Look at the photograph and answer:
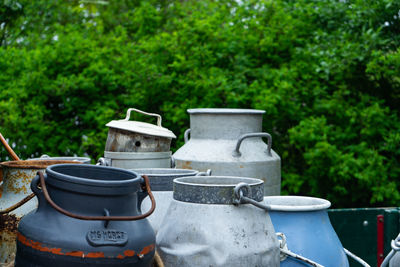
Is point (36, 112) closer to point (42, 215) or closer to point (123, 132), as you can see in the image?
point (123, 132)

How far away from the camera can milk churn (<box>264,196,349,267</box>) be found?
7.88 ft

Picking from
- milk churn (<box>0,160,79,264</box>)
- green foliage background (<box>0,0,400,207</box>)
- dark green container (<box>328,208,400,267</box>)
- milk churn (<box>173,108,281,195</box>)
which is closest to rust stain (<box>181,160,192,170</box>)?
milk churn (<box>173,108,281,195</box>)

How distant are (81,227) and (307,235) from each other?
3.61ft

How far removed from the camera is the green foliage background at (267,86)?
5086 millimetres

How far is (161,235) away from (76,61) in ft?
12.6

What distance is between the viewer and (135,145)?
3232mm

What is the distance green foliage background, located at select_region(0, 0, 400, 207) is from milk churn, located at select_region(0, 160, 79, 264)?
292 centimetres

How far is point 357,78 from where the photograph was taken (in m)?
5.49

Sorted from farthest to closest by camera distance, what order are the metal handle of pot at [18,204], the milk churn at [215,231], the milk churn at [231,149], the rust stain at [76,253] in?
1. the milk churn at [231,149]
2. the metal handle of pot at [18,204]
3. the milk churn at [215,231]
4. the rust stain at [76,253]

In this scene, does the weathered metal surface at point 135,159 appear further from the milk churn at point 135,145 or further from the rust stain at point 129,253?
the rust stain at point 129,253

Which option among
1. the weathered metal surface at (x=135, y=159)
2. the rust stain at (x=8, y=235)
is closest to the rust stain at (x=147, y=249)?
the rust stain at (x=8, y=235)

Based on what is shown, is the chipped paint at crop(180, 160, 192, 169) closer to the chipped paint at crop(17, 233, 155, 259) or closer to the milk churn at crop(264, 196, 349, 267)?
the milk churn at crop(264, 196, 349, 267)

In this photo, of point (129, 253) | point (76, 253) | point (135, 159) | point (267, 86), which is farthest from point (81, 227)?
point (267, 86)

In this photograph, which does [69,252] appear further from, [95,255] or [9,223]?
[9,223]
